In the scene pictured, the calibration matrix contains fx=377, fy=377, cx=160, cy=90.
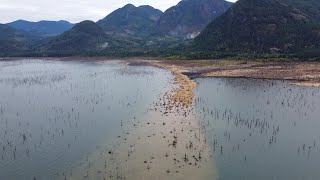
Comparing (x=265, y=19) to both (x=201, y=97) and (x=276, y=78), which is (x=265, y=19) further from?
(x=201, y=97)

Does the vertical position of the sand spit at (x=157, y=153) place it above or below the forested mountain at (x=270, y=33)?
below

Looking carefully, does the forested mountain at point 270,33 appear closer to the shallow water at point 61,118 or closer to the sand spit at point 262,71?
the sand spit at point 262,71

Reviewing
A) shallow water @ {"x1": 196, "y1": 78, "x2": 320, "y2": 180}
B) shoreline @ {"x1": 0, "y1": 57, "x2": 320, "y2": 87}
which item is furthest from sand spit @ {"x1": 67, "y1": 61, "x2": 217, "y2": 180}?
shoreline @ {"x1": 0, "y1": 57, "x2": 320, "y2": 87}

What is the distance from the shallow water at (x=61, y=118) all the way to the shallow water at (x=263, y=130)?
1222 cm

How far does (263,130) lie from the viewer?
47.3 metres

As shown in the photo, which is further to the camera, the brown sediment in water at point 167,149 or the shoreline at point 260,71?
the shoreline at point 260,71

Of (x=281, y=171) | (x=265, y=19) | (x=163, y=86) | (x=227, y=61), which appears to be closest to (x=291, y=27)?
(x=265, y=19)

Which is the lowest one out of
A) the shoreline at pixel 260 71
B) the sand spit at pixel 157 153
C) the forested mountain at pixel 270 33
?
the sand spit at pixel 157 153

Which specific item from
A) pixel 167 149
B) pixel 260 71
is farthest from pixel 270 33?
pixel 167 149

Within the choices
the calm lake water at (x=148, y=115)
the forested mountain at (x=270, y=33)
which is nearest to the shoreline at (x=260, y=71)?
the calm lake water at (x=148, y=115)

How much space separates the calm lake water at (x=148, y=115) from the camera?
1405 inches

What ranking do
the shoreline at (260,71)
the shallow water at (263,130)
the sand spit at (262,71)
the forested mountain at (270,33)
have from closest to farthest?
1. the shallow water at (263,130)
2. the sand spit at (262,71)
3. the shoreline at (260,71)
4. the forested mountain at (270,33)

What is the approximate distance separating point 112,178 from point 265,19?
171533 mm

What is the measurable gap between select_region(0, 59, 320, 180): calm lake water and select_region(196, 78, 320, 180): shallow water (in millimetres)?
91
